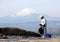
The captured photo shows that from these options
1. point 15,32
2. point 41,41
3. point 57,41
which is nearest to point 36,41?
point 41,41

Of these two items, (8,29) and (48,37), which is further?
(8,29)

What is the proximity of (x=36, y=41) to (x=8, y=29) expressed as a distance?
1712 centimetres

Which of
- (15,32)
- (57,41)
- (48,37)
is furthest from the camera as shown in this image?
(15,32)

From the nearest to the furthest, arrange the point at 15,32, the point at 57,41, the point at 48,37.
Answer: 1. the point at 57,41
2. the point at 48,37
3. the point at 15,32

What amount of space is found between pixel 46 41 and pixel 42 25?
95.6 inches

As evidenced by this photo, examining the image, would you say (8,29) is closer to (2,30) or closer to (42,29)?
(2,30)

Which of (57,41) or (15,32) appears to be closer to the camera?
(57,41)

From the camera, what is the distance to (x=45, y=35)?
65.1ft

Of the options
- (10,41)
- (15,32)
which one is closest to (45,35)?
(10,41)

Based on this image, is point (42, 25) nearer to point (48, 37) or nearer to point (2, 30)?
point (48, 37)

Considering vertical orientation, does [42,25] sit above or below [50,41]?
above

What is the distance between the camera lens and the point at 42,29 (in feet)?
67.1

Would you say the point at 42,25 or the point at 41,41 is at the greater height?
the point at 42,25

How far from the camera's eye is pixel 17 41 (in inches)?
720
